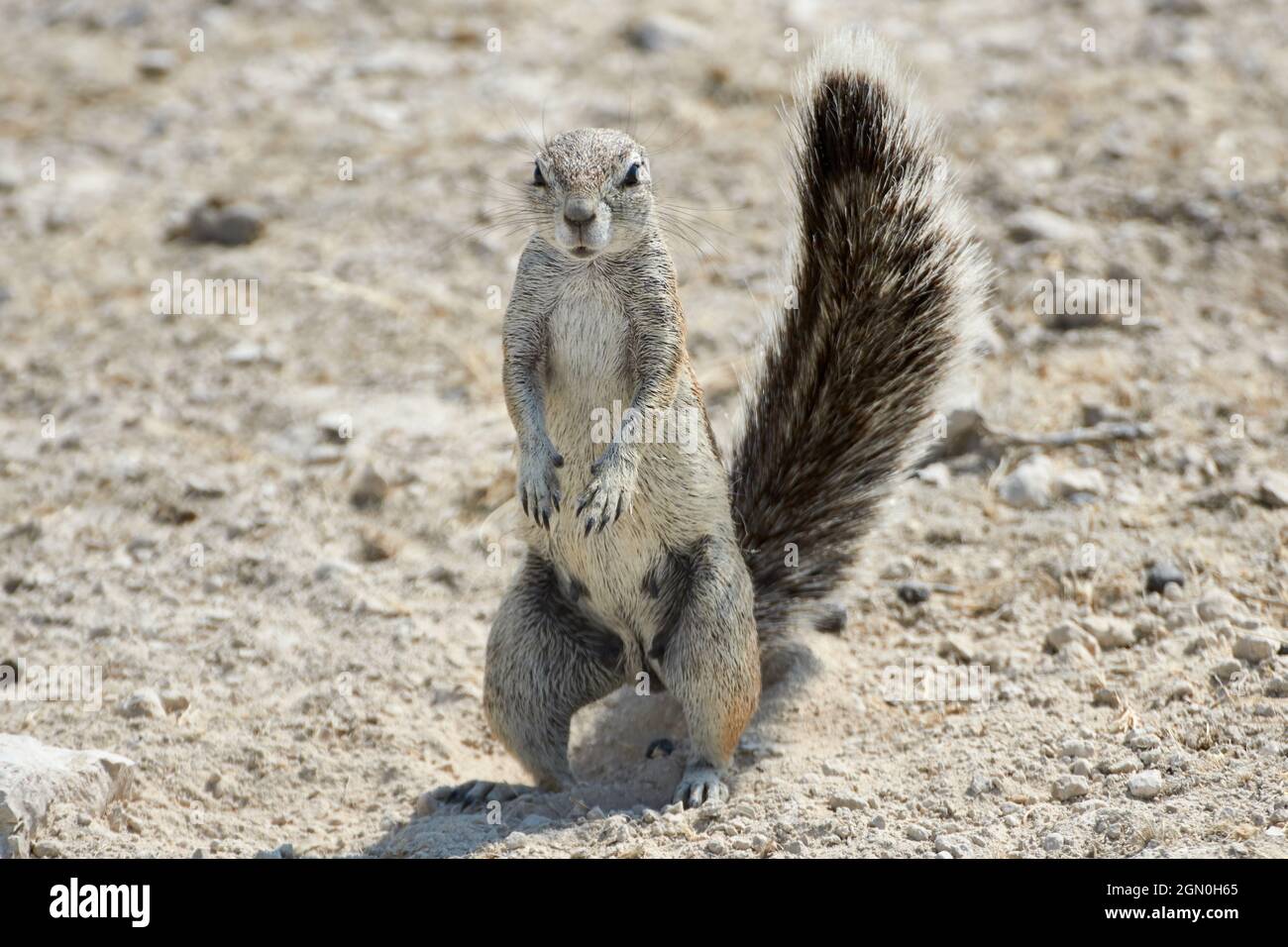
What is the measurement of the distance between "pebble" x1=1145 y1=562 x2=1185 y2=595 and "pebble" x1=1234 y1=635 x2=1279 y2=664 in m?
0.48

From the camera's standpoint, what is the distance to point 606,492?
400 cm

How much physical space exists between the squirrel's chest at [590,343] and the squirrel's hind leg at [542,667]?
0.62 meters

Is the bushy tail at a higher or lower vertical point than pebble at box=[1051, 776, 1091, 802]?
higher

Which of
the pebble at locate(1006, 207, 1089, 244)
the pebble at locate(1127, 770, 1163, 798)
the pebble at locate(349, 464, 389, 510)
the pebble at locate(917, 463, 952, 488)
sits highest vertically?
the pebble at locate(1006, 207, 1089, 244)

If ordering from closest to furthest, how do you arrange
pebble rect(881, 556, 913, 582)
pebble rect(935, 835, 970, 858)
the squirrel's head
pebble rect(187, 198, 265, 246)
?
pebble rect(935, 835, 970, 858)
the squirrel's head
pebble rect(881, 556, 913, 582)
pebble rect(187, 198, 265, 246)

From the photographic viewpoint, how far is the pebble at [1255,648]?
444 centimetres

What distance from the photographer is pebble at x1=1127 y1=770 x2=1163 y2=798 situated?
390cm

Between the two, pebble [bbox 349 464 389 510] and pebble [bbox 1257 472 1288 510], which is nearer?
pebble [bbox 1257 472 1288 510]

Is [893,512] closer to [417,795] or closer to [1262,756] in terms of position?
[1262,756]

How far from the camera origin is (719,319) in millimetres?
6664
